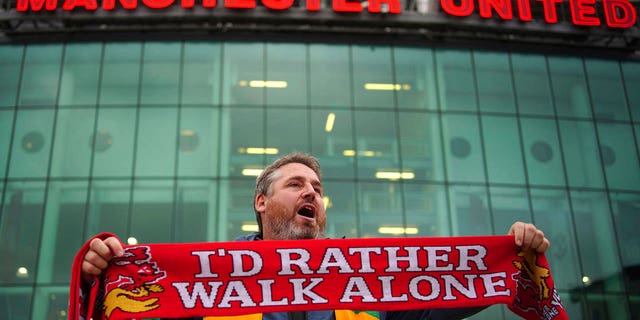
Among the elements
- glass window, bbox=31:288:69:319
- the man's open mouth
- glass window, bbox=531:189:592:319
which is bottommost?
the man's open mouth

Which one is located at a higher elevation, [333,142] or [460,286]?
[333,142]

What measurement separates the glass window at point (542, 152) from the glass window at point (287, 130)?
618cm

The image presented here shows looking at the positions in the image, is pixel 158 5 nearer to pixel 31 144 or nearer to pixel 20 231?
pixel 31 144

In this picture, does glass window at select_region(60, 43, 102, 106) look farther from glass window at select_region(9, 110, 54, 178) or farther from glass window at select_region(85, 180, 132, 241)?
glass window at select_region(85, 180, 132, 241)

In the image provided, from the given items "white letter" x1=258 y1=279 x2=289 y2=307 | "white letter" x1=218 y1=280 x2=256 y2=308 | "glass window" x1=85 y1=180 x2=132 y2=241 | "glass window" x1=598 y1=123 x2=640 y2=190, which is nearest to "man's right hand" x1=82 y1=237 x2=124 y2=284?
"white letter" x1=218 y1=280 x2=256 y2=308

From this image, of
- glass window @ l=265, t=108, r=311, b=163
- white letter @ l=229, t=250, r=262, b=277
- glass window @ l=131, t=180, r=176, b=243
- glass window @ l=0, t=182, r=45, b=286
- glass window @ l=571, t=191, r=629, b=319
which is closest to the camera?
white letter @ l=229, t=250, r=262, b=277

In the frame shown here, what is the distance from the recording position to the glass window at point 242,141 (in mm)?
16906

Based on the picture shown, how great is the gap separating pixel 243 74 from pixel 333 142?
10.6 ft

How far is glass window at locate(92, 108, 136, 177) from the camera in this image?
664 inches

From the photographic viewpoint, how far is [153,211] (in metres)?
16.5

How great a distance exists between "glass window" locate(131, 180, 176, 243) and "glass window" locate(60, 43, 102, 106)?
3041 mm

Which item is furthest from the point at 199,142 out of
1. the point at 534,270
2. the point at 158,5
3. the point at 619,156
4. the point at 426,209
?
the point at 534,270

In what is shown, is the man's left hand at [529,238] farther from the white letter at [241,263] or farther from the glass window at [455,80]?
the glass window at [455,80]

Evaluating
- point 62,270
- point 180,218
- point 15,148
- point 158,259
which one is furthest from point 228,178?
point 158,259
